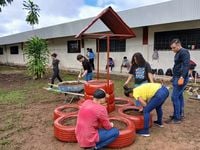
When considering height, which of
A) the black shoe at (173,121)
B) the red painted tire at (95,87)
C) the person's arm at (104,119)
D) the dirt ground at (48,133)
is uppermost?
the red painted tire at (95,87)

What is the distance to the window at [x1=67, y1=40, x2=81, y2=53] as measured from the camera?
2120cm

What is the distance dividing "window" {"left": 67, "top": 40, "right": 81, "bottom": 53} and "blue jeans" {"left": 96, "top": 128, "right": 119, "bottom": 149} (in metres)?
17.3

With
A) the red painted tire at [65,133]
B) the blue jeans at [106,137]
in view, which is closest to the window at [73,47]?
the red painted tire at [65,133]

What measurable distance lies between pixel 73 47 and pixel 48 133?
56.4ft

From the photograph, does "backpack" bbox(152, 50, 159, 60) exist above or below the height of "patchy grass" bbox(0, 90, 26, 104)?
above

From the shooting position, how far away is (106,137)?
13.0 ft

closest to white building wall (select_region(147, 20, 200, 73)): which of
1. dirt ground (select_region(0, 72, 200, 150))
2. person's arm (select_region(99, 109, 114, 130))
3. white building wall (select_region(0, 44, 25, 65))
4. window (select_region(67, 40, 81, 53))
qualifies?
dirt ground (select_region(0, 72, 200, 150))

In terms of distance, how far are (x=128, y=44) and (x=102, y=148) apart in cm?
1250

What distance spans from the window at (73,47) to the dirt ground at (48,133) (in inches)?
561

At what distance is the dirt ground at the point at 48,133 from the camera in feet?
14.7

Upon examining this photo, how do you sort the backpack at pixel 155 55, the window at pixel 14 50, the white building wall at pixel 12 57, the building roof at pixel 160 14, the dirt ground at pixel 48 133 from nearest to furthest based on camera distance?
the dirt ground at pixel 48 133
the building roof at pixel 160 14
the backpack at pixel 155 55
the white building wall at pixel 12 57
the window at pixel 14 50

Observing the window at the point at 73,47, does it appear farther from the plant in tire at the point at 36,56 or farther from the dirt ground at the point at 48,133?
the dirt ground at the point at 48,133

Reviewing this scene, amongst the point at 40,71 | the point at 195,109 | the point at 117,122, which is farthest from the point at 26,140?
the point at 40,71

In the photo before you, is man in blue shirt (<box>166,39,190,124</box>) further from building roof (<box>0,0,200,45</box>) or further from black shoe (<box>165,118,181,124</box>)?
building roof (<box>0,0,200,45</box>)
